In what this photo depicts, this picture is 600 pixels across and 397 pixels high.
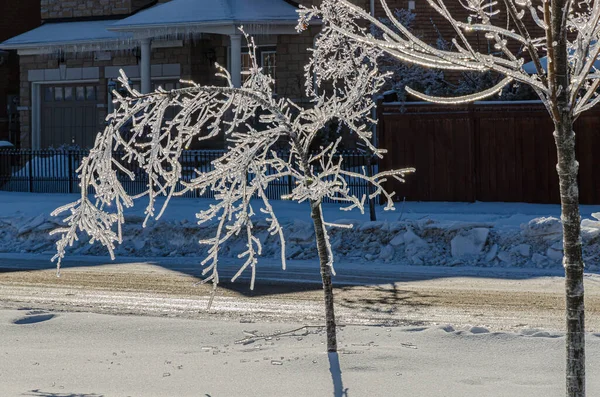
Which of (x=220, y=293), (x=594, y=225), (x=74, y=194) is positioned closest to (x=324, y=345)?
(x=220, y=293)

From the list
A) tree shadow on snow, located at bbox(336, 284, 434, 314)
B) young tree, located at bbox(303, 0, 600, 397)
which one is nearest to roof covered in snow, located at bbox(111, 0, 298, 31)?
tree shadow on snow, located at bbox(336, 284, 434, 314)

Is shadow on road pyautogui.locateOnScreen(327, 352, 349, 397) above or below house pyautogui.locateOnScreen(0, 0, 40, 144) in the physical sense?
below

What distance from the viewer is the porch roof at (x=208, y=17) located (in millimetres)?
25656

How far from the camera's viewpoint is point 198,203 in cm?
2131

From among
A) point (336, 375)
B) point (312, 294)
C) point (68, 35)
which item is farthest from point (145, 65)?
point (336, 375)

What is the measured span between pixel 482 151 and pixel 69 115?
1651 cm

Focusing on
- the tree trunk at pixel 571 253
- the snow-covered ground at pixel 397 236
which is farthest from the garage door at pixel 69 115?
the tree trunk at pixel 571 253

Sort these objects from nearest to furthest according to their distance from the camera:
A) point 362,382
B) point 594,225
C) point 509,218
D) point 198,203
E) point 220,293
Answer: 1. point 362,382
2. point 220,293
3. point 594,225
4. point 509,218
5. point 198,203

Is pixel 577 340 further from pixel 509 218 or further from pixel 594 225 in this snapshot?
pixel 509 218

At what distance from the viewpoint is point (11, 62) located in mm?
35312

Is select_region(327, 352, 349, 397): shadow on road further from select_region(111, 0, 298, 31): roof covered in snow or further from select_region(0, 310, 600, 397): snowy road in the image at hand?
select_region(111, 0, 298, 31): roof covered in snow

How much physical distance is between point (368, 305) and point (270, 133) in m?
4.20

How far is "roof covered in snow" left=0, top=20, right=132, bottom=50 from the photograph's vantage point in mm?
28688

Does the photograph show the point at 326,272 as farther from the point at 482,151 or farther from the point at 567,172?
the point at 482,151
